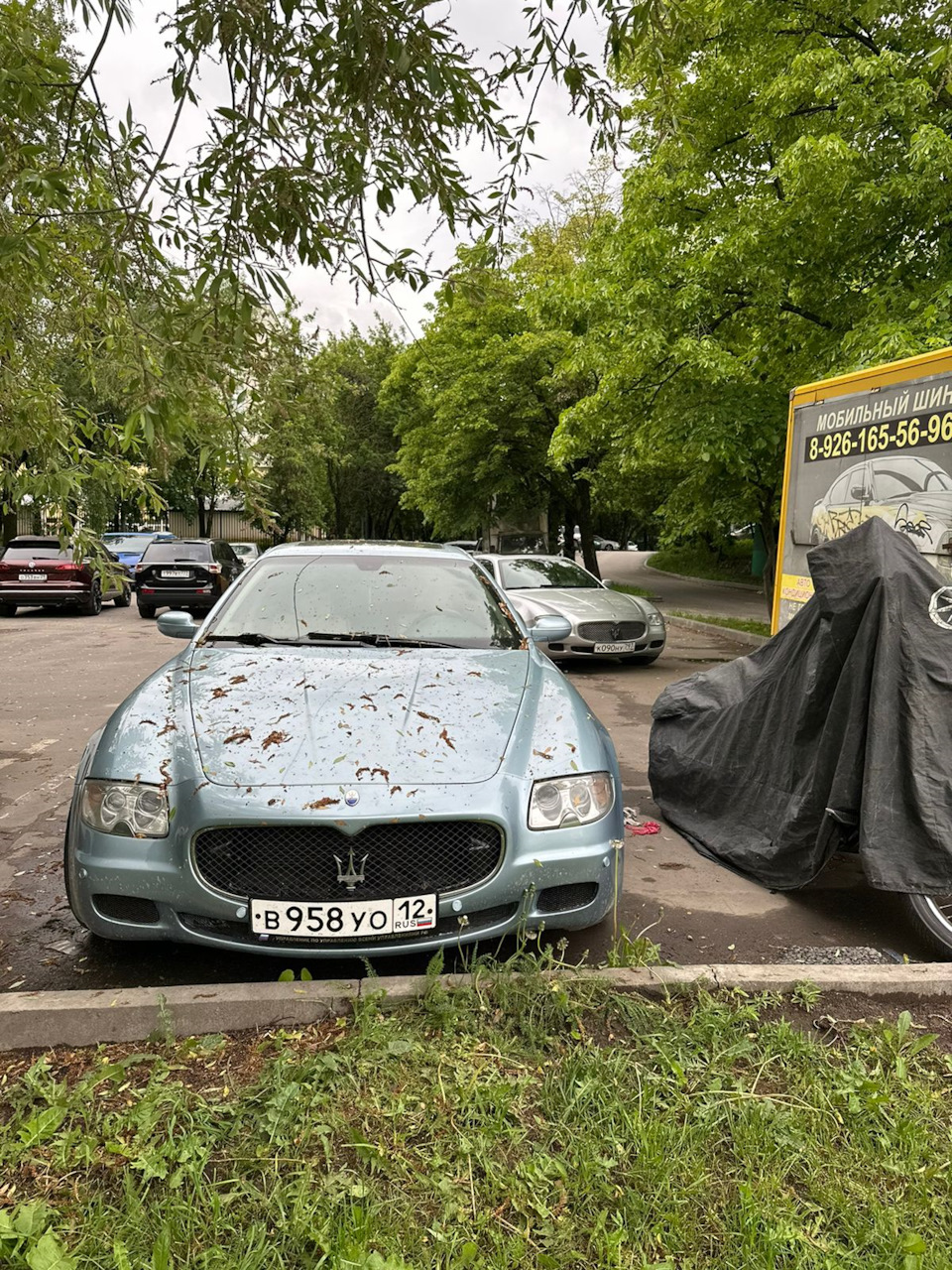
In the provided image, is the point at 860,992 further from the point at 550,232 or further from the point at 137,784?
the point at 550,232

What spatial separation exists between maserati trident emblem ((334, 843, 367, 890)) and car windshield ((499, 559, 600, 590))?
28.2ft

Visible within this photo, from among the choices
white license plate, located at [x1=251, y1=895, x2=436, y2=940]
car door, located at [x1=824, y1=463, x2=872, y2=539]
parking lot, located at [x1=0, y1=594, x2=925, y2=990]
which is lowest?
parking lot, located at [x1=0, y1=594, x2=925, y2=990]

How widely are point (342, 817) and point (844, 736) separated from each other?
2.11m

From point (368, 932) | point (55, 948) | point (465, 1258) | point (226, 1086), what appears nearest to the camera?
point (465, 1258)

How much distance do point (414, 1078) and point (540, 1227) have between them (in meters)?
0.53

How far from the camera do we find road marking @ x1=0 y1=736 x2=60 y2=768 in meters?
6.15

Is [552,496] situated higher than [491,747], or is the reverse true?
[552,496]

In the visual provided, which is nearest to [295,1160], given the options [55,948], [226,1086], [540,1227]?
[226,1086]

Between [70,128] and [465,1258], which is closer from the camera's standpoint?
[465,1258]

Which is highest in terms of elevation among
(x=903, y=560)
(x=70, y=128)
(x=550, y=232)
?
(x=550, y=232)

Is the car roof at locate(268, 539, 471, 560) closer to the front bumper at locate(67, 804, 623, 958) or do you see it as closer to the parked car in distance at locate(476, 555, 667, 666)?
the front bumper at locate(67, 804, 623, 958)

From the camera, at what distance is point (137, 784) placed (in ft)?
9.36

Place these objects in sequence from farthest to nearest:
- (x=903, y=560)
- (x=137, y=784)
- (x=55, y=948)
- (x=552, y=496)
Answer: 1. (x=552, y=496)
2. (x=903, y=560)
3. (x=55, y=948)
4. (x=137, y=784)

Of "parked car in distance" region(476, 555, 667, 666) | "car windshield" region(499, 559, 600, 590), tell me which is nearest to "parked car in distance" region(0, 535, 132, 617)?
"car windshield" region(499, 559, 600, 590)
